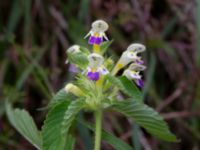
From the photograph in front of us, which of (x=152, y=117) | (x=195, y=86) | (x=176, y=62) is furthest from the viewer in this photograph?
(x=176, y=62)

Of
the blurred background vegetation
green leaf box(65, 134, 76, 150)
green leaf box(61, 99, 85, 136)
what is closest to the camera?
green leaf box(61, 99, 85, 136)

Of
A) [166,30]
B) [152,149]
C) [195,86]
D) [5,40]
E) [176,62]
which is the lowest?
[152,149]

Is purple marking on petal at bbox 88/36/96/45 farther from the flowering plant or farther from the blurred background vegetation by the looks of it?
the blurred background vegetation

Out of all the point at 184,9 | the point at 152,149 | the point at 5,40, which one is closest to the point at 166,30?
the point at 184,9

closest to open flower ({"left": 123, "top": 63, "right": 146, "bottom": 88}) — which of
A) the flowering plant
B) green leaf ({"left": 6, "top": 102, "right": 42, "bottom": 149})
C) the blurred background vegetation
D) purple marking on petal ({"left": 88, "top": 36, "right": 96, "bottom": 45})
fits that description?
the flowering plant

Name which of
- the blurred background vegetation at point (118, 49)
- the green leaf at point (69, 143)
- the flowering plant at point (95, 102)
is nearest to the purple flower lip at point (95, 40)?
the flowering plant at point (95, 102)

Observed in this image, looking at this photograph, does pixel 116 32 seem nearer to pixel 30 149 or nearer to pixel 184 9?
pixel 184 9
